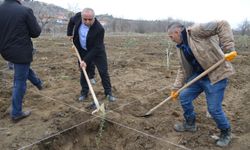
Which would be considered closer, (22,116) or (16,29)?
(16,29)

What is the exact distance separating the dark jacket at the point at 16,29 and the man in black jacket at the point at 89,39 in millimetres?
871

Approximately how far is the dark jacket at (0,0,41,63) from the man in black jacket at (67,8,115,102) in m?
0.87

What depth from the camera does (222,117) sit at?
3350 millimetres

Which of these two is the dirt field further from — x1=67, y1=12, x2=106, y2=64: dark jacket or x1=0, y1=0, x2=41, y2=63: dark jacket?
x1=0, y1=0, x2=41, y2=63: dark jacket

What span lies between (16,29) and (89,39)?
1.20 m

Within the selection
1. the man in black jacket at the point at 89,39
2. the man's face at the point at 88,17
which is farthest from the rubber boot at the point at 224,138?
the man's face at the point at 88,17

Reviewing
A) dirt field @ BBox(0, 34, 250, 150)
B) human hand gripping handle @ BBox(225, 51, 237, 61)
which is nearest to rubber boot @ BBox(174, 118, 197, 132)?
dirt field @ BBox(0, 34, 250, 150)

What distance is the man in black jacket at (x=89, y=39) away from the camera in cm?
440

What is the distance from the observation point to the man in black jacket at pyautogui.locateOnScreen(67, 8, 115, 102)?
4.40 m

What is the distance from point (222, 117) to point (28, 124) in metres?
2.69

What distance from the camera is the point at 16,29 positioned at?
3732 millimetres

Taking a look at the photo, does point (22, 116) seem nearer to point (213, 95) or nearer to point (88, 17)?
point (88, 17)

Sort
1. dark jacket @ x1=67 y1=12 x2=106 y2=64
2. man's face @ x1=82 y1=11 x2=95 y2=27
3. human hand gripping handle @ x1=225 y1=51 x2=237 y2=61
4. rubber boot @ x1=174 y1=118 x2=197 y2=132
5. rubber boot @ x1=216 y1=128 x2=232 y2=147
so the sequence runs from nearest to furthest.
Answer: human hand gripping handle @ x1=225 y1=51 x2=237 y2=61
rubber boot @ x1=216 y1=128 x2=232 y2=147
rubber boot @ x1=174 y1=118 x2=197 y2=132
man's face @ x1=82 y1=11 x2=95 y2=27
dark jacket @ x1=67 y1=12 x2=106 y2=64

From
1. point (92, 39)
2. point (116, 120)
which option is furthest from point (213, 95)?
point (92, 39)
